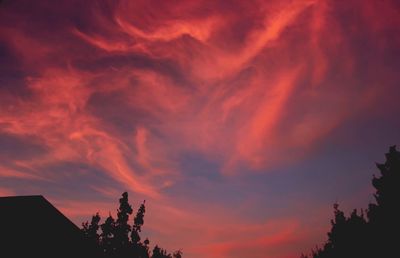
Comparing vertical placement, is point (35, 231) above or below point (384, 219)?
below

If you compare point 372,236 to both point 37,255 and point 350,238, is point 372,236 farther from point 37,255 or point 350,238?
point 37,255

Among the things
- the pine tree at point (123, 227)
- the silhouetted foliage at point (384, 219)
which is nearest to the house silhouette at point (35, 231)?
the silhouetted foliage at point (384, 219)

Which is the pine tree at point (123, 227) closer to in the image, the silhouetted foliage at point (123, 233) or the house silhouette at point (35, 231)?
the silhouetted foliage at point (123, 233)

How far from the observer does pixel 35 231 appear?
1709 centimetres

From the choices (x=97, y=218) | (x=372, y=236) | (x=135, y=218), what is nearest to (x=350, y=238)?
(x=372, y=236)

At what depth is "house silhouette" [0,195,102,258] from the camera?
54.3ft

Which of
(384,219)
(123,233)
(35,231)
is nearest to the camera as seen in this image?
(35,231)

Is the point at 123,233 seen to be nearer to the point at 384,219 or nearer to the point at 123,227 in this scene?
the point at 123,227

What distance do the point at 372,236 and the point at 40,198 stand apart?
33.4m

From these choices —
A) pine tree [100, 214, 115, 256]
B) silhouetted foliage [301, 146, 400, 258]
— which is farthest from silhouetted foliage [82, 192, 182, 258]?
silhouetted foliage [301, 146, 400, 258]

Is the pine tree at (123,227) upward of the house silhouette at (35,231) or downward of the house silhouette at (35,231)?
upward

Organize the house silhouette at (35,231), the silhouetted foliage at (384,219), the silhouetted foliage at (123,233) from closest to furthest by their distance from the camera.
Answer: the house silhouette at (35,231), the silhouetted foliage at (384,219), the silhouetted foliage at (123,233)

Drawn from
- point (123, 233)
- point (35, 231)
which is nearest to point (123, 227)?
point (123, 233)

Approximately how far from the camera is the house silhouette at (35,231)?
54.3ft
